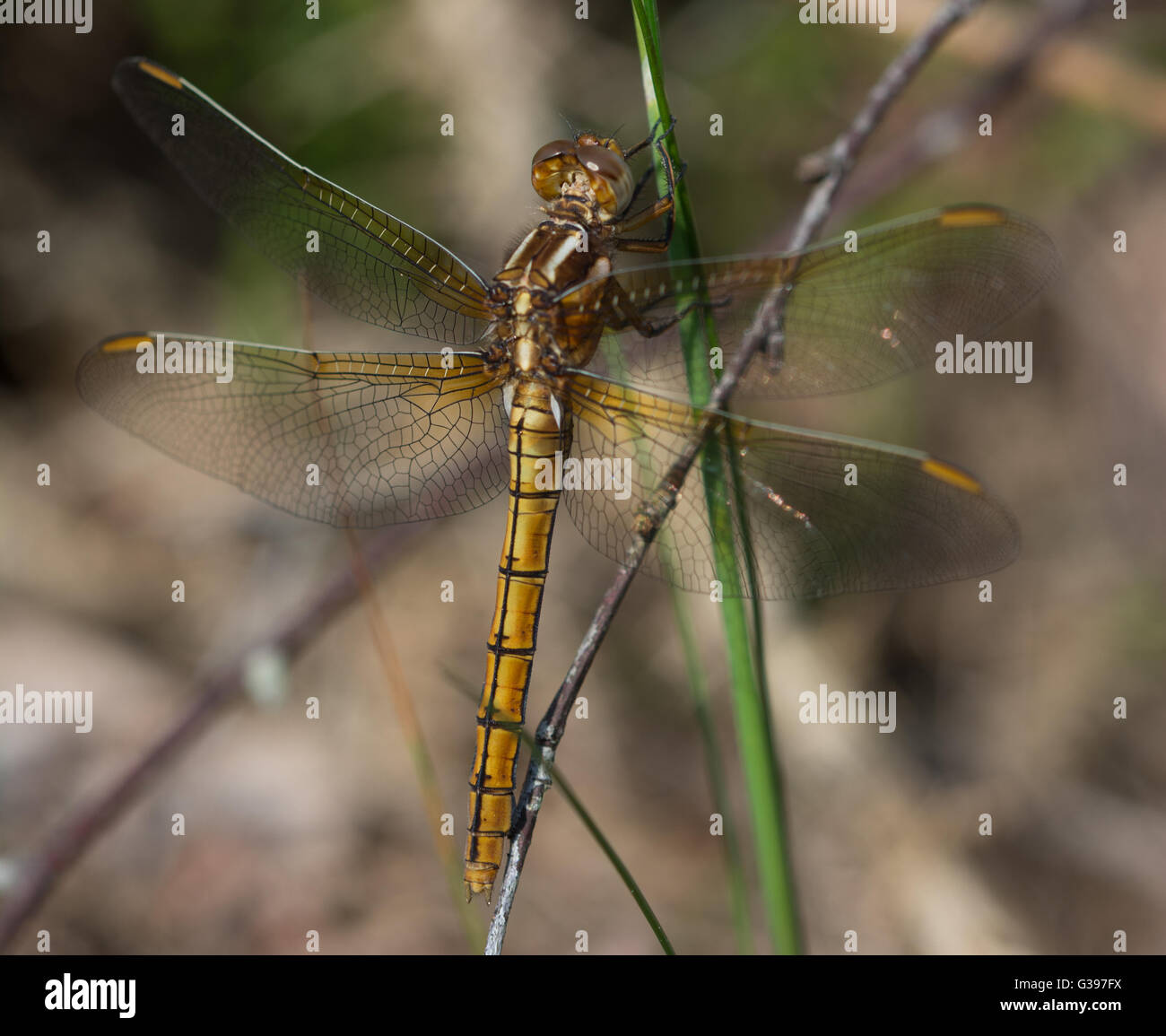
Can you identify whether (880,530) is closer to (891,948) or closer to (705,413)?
(705,413)
